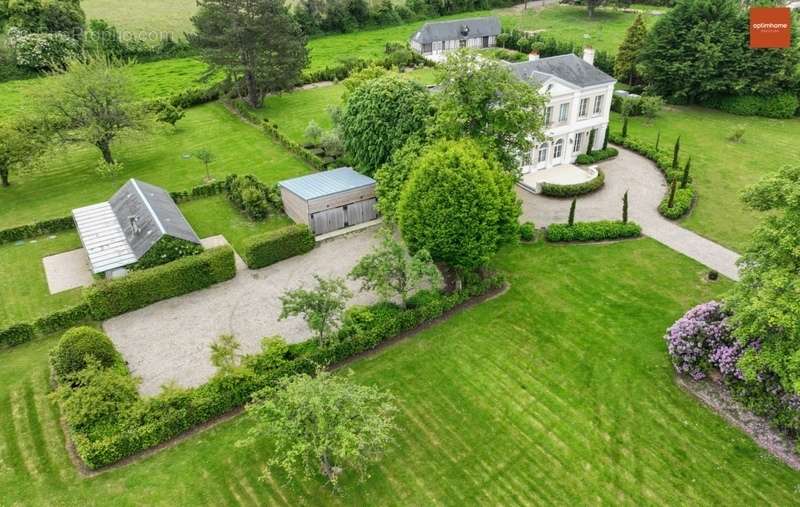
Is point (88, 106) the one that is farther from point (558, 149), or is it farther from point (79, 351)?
point (558, 149)

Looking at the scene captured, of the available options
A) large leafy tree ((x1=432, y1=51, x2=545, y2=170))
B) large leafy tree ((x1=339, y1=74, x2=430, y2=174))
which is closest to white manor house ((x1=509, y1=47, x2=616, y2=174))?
large leafy tree ((x1=432, y1=51, x2=545, y2=170))

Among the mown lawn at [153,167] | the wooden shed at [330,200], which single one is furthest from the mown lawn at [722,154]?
the mown lawn at [153,167]

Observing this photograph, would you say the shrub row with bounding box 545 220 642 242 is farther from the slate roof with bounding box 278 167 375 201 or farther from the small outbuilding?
the small outbuilding

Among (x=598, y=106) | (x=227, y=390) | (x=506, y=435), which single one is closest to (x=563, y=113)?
(x=598, y=106)

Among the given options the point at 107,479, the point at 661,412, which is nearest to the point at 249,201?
the point at 107,479

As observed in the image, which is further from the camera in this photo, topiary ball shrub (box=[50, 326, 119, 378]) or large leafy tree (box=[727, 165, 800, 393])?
topiary ball shrub (box=[50, 326, 119, 378])

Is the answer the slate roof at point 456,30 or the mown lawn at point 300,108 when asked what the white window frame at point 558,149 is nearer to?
the mown lawn at point 300,108

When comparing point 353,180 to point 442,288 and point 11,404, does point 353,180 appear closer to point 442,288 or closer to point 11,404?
point 442,288

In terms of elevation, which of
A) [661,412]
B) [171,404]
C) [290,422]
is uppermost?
[290,422]
